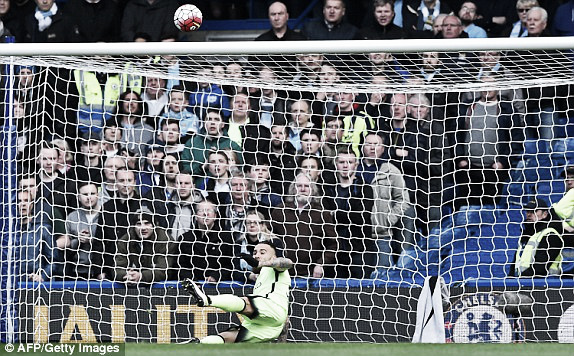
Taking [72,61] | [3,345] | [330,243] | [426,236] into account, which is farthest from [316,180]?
[3,345]

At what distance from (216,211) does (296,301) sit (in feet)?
3.18

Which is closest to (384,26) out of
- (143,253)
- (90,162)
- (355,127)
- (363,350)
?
(355,127)

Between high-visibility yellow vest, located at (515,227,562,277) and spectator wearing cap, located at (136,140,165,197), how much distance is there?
2.97 metres

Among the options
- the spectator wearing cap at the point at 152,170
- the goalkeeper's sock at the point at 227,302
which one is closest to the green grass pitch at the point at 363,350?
the goalkeeper's sock at the point at 227,302

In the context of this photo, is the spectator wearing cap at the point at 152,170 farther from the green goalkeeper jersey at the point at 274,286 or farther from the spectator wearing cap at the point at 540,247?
the spectator wearing cap at the point at 540,247

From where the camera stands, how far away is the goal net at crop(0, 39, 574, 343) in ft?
24.2

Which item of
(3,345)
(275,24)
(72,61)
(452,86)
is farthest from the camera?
(275,24)

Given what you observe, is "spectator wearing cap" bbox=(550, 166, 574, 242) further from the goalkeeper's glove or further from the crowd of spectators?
the goalkeeper's glove

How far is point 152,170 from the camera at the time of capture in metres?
7.97

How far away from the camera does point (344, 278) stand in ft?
25.1

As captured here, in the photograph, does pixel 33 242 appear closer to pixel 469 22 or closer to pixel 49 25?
pixel 49 25

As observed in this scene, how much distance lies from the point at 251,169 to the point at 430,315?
198cm

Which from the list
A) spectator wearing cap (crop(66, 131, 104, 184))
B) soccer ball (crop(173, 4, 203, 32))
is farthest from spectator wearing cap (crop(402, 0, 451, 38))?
spectator wearing cap (crop(66, 131, 104, 184))

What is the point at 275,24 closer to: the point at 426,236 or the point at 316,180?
the point at 316,180
